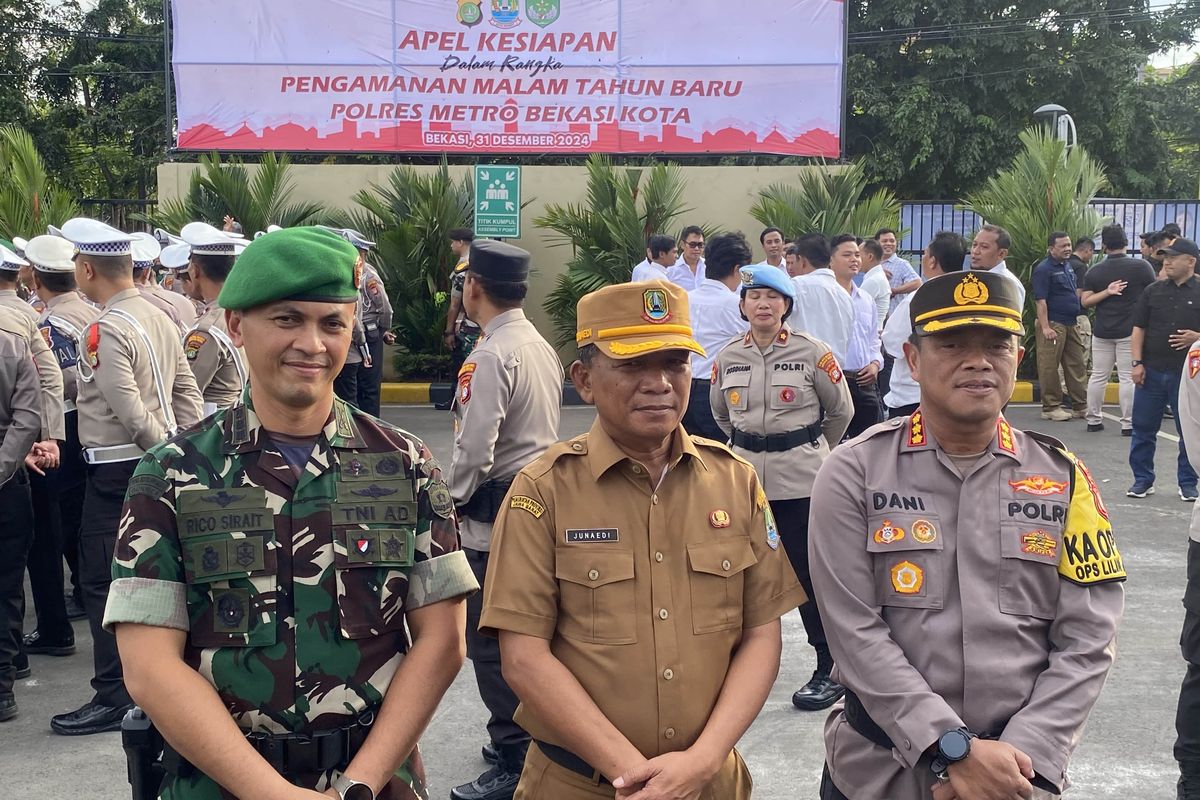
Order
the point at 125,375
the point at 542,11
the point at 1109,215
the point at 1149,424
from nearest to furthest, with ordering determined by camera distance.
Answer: the point at 125,375, the point at 1149,424, the point at 542,11, the point at 1109,215

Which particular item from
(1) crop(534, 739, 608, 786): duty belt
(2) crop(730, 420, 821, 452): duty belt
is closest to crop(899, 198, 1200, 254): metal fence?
(2) crop(730, 420, 821, 452): duty belt

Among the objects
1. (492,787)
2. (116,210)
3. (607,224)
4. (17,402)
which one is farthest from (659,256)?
(116,210)

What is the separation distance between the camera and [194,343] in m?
5.69

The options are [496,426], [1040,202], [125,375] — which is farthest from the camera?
[1040,202]

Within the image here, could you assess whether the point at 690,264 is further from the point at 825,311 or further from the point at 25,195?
the point at 25,195

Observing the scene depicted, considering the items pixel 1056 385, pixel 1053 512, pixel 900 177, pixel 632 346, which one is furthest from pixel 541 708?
pixel 900 177

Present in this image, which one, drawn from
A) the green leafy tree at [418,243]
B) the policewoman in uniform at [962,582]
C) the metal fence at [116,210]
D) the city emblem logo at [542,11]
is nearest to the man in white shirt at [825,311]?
the policewoman in uniform at [962,582]

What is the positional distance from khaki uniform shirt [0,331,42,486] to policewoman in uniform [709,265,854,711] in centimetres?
307

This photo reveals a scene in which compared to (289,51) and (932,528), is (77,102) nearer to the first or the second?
(289,51)

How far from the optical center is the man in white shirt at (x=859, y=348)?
817 cm

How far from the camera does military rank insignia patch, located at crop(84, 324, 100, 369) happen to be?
201 inches

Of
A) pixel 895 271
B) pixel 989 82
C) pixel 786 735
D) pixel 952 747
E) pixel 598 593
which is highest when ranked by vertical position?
pixel 989 82

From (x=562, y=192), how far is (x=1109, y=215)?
7.55 m

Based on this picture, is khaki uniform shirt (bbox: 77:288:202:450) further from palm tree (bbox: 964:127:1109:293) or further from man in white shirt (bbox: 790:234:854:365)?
palm tree (bbox: 964:127:1109:293)
